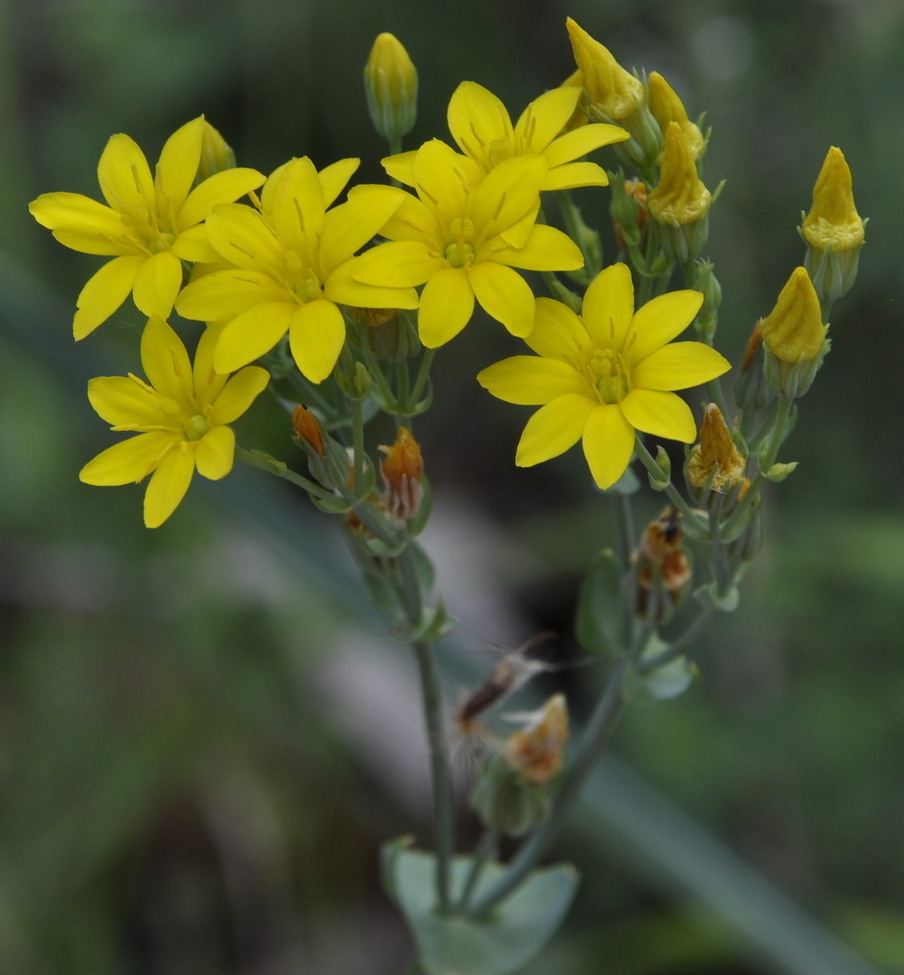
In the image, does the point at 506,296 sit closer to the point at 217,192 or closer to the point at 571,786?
the point at 217,192

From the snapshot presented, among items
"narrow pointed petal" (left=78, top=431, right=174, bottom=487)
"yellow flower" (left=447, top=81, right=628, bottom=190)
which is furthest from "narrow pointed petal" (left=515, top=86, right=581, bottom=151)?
"narrow pointed petal" (left=78, top=431, right=174, bottom=487)

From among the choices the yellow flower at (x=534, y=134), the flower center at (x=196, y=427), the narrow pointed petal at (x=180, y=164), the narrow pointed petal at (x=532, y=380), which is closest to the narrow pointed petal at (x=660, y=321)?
the narrow pointed petal at (x=532, y=380)

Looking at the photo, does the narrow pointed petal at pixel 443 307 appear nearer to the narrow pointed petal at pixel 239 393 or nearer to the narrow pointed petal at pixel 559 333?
the narrow pointed petal at pixel 559 333

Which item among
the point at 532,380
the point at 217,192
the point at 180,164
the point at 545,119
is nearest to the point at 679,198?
the point at 545,119

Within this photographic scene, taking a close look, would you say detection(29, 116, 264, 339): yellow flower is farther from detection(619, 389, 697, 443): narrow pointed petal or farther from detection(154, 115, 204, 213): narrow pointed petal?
detection(619, 389, 697, 443): narrow pointed petal

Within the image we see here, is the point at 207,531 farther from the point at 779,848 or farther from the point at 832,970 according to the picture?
the point at 832,970

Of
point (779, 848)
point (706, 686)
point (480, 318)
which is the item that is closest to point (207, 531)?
point (480, 318)

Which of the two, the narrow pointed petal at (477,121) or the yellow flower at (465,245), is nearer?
the yellow flower at (465,245)
